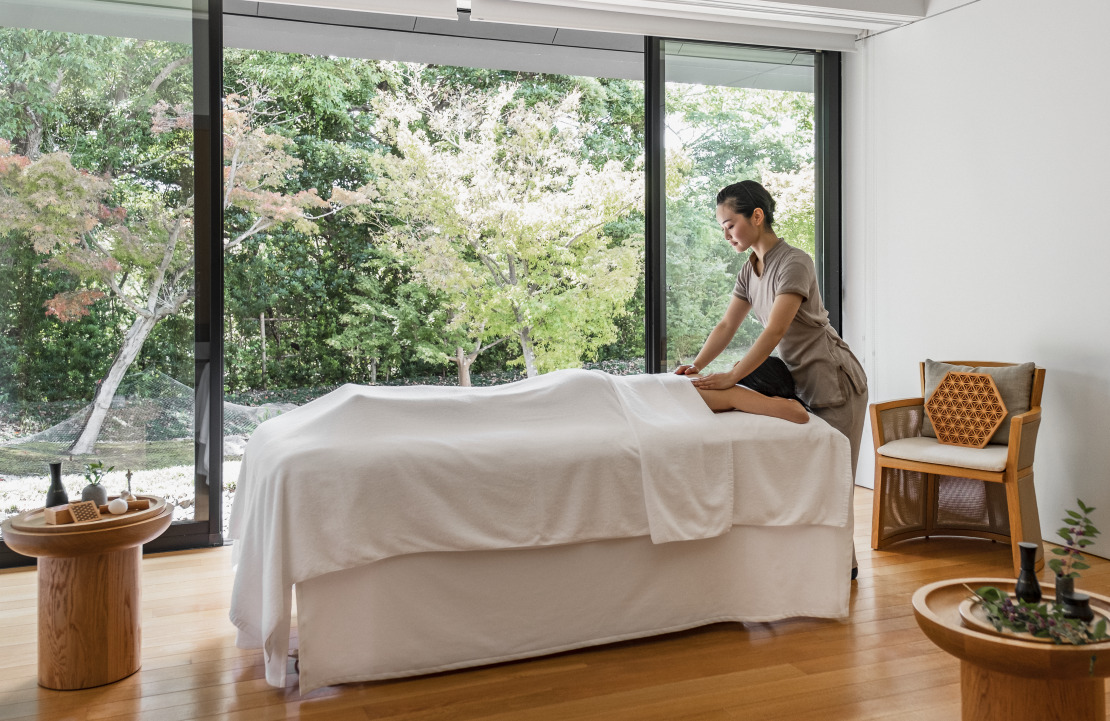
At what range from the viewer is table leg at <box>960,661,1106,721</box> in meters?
1.50

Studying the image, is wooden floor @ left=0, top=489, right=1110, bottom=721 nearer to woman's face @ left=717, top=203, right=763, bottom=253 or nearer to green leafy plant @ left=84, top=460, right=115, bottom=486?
green leafy plant @ left=84, top=460, right=115, bottom=486

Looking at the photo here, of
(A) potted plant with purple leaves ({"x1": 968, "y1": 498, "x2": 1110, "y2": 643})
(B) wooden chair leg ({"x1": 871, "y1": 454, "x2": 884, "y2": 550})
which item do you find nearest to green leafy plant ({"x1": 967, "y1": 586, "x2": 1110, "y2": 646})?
(A) potted plant with purple leaves ({"x1": 968, "y1": 498, "x2": 1110, "y2": 643})

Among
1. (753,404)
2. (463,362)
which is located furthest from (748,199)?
(463,362)

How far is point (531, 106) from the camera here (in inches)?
306

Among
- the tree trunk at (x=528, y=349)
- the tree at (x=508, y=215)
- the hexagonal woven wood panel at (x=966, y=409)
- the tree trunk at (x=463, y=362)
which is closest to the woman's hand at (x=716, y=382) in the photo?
the hexagonal woven wood panel at (x=966, y=409)

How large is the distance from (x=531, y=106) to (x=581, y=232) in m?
1.32

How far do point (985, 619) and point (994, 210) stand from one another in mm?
2629

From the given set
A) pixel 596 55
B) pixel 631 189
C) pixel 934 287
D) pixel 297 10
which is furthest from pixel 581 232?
pixel 934 287

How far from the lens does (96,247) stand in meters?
3.30

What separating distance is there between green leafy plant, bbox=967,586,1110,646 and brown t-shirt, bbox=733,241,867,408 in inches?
50.5

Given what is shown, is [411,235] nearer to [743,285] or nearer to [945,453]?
[743,285]

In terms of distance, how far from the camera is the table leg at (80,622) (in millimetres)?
2096

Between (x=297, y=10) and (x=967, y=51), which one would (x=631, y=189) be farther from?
(x=967, y=51)

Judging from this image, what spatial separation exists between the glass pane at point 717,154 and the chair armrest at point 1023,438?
5.15 ft
